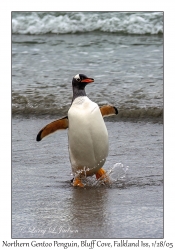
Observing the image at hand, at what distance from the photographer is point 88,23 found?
13094 mm

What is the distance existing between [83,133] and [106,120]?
7.80 ft

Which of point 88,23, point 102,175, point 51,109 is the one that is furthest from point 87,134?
point 88,23

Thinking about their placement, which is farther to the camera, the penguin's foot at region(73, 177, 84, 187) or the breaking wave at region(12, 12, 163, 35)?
the breaking wave at region(12, 12, 163, 35)

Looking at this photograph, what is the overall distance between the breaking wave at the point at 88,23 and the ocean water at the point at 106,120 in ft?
0.06

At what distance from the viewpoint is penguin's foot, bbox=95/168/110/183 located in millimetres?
5773

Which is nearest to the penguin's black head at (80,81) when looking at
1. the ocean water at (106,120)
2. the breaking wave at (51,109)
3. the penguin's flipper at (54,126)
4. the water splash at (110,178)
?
the penguin's flipper at (54,126)

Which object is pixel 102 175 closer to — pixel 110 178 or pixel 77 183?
pixel 110 178

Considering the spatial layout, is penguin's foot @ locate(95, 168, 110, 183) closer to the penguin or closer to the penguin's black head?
the penguin

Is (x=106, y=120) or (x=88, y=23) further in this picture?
(x=88, y=23)

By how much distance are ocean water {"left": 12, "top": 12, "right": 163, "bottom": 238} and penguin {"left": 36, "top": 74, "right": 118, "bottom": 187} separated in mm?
148

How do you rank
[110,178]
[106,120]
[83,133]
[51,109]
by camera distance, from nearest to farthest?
[83,133] < [110,178] < [106,120] < [51,109]

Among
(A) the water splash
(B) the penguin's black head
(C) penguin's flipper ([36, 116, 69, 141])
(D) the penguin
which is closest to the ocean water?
(A) the water splash
